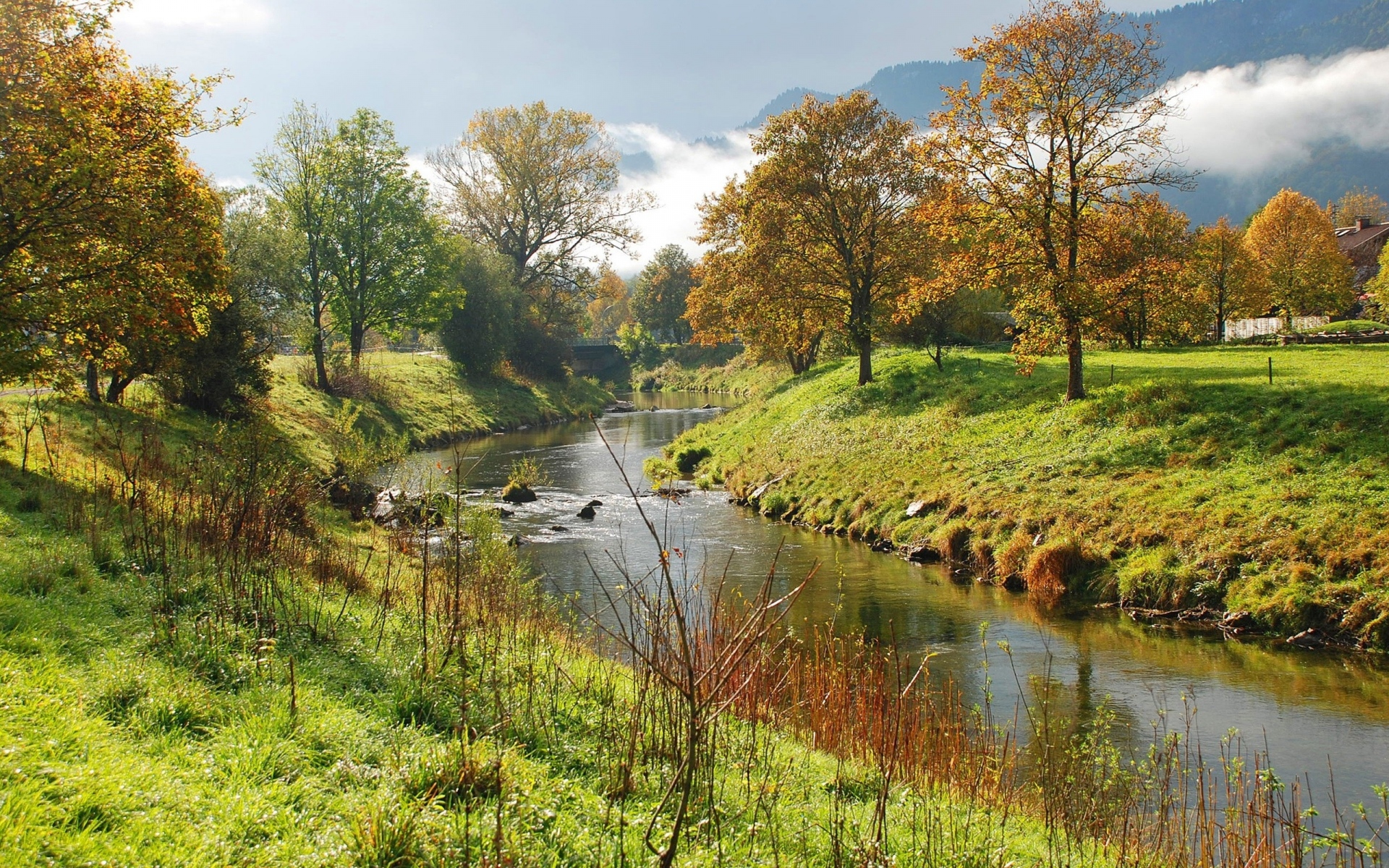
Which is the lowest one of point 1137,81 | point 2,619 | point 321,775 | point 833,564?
point 833,564

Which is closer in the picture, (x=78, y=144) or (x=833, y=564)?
(x=78, y=144)

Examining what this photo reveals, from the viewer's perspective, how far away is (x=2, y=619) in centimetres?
691

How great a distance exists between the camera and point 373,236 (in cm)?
4631

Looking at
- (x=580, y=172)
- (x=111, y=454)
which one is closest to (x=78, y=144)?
(x=111, y=454)

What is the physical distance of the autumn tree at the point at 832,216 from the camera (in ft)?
115

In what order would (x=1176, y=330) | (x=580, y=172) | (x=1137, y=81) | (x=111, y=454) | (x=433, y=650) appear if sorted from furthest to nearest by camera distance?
(x=580, y=172) < (x=1176, y=330) < (x=1137, y=81) < (x=111, y=454) < (x=433, y=650)

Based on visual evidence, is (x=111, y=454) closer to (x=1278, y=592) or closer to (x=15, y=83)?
(x=15, y=83)

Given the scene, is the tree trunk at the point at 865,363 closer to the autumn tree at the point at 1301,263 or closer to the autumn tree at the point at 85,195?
the autumn tree at the point at 85,195

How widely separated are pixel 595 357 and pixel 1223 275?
201 ft

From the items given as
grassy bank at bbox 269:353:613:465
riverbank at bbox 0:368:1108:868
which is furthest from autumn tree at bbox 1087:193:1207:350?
grassy bank at bbox 269:353:613:465

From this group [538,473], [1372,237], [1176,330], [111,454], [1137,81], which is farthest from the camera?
[1372,237]

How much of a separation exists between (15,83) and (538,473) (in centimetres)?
2152

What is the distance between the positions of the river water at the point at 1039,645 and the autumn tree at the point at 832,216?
566 inches

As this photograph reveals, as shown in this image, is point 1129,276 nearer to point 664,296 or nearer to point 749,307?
point 749,307
